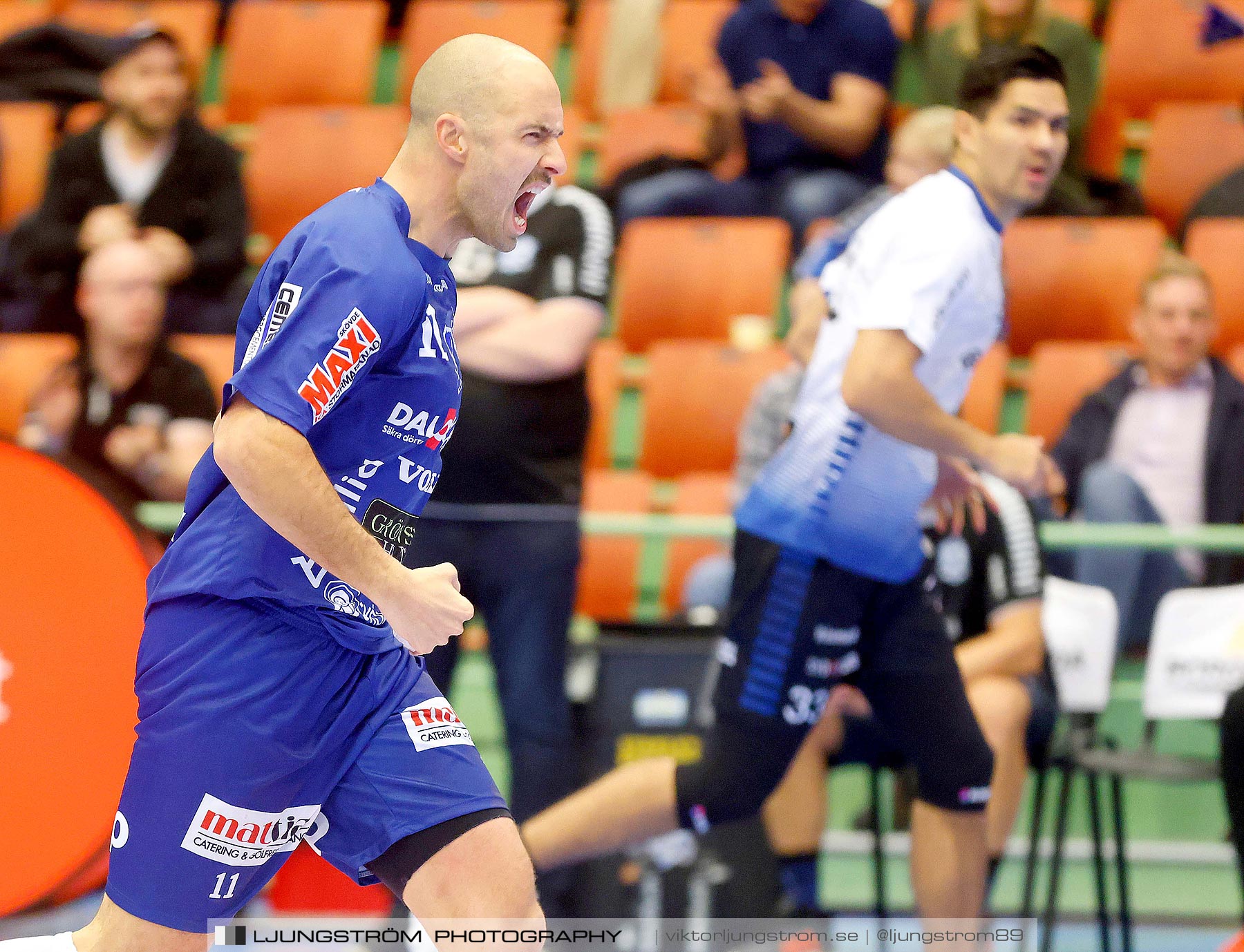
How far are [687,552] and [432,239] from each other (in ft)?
7.46

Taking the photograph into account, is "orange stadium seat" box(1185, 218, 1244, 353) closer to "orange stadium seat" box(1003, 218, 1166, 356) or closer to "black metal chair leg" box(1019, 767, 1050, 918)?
"orange stadium seat" box(1003, 218, 1166, 356)

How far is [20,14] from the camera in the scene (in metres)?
8.41

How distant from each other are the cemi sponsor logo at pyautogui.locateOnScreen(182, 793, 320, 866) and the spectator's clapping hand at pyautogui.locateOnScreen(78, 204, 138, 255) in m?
4.02

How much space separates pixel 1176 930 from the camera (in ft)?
16.0

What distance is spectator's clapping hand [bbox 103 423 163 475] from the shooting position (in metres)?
4.83

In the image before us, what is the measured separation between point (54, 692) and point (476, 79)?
2023 mm

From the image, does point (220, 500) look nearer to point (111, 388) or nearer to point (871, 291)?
point (871, 291)

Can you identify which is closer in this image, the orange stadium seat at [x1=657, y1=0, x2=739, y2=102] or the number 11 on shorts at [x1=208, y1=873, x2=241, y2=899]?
the number 11 on shorts at [x1=208, y1=873, x2=241, y2=899]

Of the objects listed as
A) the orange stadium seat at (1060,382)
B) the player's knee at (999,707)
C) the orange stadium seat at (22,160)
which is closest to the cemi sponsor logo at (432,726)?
the player's knee at (999,707)

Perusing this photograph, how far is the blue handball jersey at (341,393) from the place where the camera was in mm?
2320

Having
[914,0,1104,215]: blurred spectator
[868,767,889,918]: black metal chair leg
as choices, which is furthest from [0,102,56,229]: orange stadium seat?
[868,767,889,918]: black metal chair leg

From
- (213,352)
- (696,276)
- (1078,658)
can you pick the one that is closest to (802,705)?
(1078,658)

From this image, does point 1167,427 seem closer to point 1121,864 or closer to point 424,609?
point 1121,864

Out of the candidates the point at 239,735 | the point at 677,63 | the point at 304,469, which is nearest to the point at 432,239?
the point at 304,469
